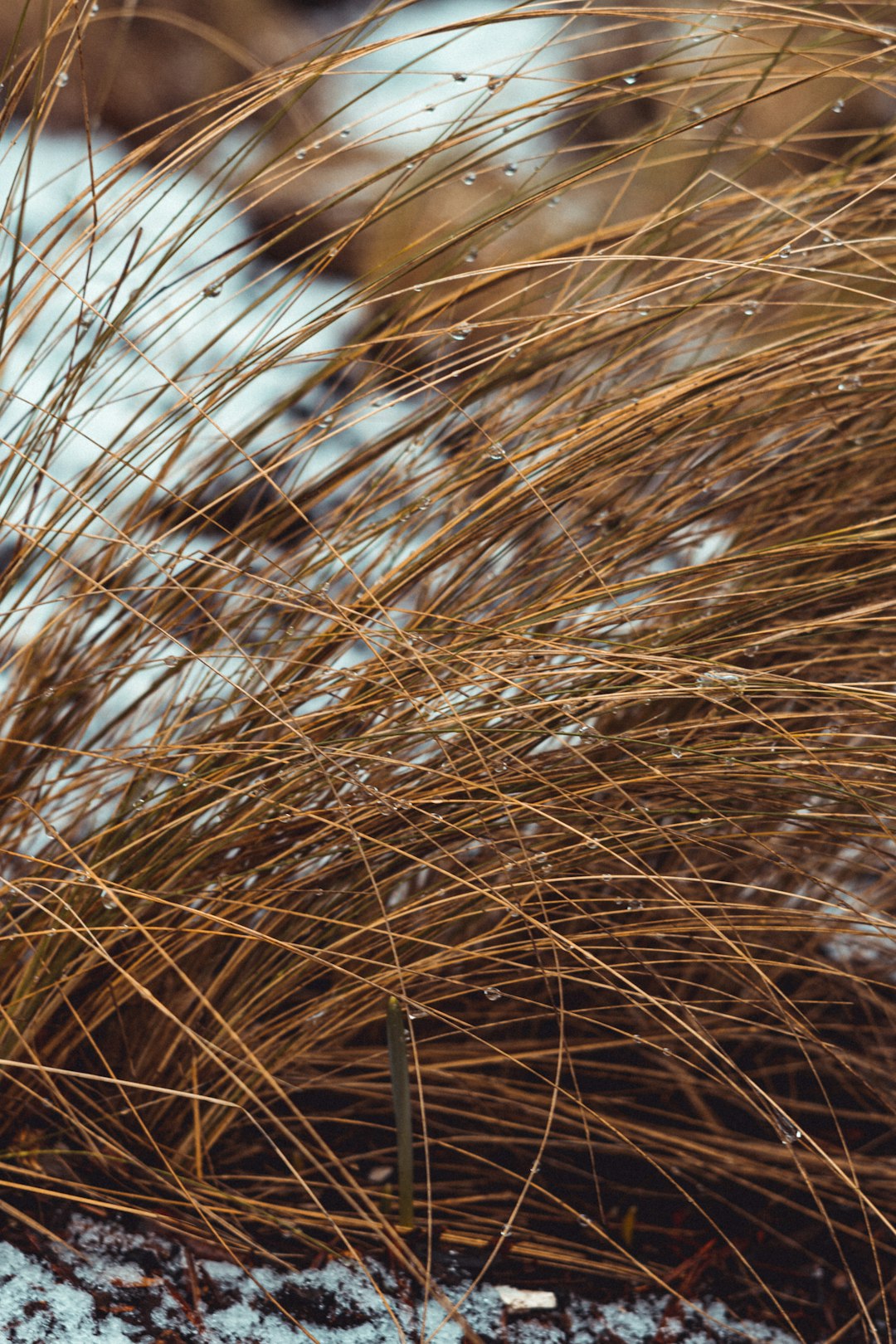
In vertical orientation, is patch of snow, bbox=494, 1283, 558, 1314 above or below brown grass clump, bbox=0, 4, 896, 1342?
below

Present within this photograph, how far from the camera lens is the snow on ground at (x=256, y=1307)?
760 mm

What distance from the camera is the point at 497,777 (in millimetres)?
787

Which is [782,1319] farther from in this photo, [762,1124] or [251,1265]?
[251,1265]

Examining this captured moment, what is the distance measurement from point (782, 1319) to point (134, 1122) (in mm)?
546

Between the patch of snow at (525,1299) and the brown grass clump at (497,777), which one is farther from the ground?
the brown grass clump at (497,777)

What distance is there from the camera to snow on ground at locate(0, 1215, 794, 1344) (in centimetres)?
76

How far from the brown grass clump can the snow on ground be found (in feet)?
0.09

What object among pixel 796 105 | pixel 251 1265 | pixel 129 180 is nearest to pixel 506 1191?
pixel 251 1265

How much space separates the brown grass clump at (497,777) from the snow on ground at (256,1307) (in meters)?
0.03

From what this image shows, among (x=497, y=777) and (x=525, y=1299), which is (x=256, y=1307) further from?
(x=497, y=777)

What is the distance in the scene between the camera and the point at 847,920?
752 mm

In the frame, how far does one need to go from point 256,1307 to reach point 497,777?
1.39 feet

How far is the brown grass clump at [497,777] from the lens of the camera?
30.5 inches

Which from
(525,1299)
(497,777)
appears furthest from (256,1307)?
(497,777)
